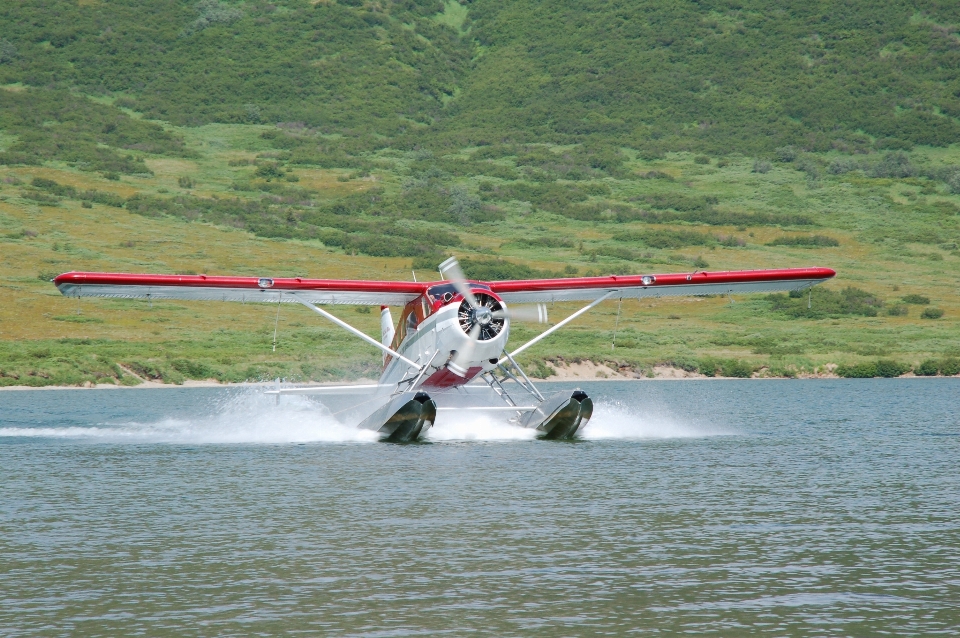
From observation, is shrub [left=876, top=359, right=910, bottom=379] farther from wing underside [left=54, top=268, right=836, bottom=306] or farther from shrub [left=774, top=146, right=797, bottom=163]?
shrub [left=774, top=146, right=797, bottom=163]

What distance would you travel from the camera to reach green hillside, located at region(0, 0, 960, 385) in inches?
1959

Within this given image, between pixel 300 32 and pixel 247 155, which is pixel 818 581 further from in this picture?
pixel 300 32

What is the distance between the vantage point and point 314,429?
21.0m

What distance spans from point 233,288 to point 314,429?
3.61 metres

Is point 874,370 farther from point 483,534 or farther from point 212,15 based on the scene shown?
point 212,15

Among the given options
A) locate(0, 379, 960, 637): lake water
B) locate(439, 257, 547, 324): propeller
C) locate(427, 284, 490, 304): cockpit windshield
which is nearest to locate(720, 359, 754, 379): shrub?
locate(0, 379, 960, 637): lake water

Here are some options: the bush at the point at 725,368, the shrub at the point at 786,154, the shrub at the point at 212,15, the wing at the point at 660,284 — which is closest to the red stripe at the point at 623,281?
the wing at the point at 660,284

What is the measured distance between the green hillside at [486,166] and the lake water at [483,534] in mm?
23335

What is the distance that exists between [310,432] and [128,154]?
7154 centimetres

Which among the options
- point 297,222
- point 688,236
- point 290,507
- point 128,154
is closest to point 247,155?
point 128,154

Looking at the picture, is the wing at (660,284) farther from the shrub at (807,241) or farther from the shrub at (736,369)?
the shrub at (807,241)

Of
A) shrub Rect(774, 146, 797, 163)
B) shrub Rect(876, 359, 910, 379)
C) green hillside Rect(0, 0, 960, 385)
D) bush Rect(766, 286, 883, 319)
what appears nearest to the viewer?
shrub Rect(876, 359, 910, 379)

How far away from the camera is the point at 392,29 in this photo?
120 metres

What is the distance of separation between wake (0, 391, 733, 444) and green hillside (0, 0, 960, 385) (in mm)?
15541
